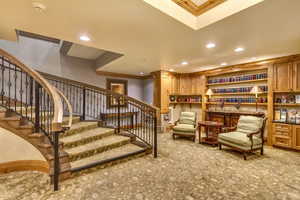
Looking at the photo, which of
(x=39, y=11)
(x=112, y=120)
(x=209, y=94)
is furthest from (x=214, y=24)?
(x=112, y=120)

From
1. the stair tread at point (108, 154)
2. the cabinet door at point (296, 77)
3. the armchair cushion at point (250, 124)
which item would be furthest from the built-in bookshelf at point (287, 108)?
the stair tread at point (108, 154)

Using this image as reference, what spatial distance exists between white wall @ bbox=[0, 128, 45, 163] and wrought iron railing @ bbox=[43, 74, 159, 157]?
163cm

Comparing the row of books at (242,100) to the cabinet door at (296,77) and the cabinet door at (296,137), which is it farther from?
the cabinet door at (296,137)

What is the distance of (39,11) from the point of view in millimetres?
1979

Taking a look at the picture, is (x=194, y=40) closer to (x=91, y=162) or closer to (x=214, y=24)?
(x=214, y=24)

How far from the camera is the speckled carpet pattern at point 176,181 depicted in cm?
204

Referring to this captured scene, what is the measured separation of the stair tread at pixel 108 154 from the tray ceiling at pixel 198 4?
9.73ft

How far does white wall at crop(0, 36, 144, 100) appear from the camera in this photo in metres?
4.23

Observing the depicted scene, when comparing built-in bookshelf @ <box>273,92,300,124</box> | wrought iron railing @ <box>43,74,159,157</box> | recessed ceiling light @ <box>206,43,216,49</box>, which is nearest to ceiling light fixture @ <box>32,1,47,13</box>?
wrought iron railing @ <box>43,74,159,157</box>

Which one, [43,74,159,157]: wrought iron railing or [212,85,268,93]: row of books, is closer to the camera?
[43,74,159,157]: wrought iron railing

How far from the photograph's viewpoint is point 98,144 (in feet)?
10.4

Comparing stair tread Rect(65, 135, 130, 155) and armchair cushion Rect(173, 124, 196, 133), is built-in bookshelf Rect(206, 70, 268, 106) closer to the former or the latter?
armchair cushion Rect(173, 124, 196, 133)

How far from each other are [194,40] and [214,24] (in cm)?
67

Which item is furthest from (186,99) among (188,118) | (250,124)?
(250,124)
